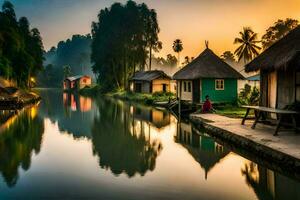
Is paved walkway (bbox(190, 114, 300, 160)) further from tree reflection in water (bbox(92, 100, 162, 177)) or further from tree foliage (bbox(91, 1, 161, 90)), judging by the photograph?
tree foliage (bbox(91, 1, 161, 90))

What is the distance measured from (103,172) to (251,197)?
494 cm

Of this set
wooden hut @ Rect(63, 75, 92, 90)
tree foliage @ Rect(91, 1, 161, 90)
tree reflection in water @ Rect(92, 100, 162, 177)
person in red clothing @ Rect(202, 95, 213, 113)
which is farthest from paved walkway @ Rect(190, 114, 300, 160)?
wooden hut @ Rect(63, 75, 92, 90)

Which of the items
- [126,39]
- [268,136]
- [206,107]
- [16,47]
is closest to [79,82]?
Result: [126,39]

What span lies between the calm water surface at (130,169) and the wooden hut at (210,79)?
12.6 metres

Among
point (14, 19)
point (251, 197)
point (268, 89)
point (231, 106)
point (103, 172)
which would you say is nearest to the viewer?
point (251, 197)

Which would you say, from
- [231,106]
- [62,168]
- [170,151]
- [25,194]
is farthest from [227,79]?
[25,194]

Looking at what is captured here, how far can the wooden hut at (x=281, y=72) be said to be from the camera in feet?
55.1

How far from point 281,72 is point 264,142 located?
237 inches

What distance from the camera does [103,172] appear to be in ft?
40.7

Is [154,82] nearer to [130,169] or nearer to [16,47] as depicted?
[16,47]

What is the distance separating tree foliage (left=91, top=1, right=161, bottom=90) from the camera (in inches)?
2625

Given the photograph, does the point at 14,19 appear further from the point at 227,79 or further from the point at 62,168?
the point at 62,168

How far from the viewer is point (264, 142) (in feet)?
47.8

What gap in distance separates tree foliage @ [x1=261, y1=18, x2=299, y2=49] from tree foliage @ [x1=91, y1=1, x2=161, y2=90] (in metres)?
19.6
